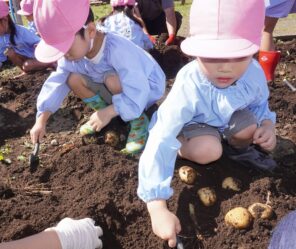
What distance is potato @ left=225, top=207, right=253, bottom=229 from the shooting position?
1913 mm

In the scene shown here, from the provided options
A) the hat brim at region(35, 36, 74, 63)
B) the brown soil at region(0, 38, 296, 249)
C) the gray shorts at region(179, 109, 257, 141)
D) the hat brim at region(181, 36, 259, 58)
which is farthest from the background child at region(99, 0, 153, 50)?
the hat brim at region(181, 36, 259, 58)

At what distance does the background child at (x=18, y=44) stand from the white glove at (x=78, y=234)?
2.43 m

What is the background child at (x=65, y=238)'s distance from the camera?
1852 mm

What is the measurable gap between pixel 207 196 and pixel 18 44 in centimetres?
285

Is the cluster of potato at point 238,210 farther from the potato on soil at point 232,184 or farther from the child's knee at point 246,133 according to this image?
the child's knee at point 246,133

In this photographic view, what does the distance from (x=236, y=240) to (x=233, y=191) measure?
1.00 ft

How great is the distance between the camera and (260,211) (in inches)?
77.1

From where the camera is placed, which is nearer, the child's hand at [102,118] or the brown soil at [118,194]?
the brown soil at [118,194]

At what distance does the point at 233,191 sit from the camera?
2.16m

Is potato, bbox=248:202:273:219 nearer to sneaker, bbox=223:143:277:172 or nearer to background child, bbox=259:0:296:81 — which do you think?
sneaker, bbox=223:143:277:172

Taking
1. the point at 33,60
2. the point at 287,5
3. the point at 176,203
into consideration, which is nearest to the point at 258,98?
the point at 176,203

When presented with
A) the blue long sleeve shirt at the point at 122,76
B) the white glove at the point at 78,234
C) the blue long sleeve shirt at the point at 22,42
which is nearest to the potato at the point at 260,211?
the white glove at the point at 78,234

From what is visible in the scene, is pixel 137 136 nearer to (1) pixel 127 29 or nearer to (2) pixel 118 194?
(2) pixel 118 194

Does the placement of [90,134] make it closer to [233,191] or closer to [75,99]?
[75,99]
